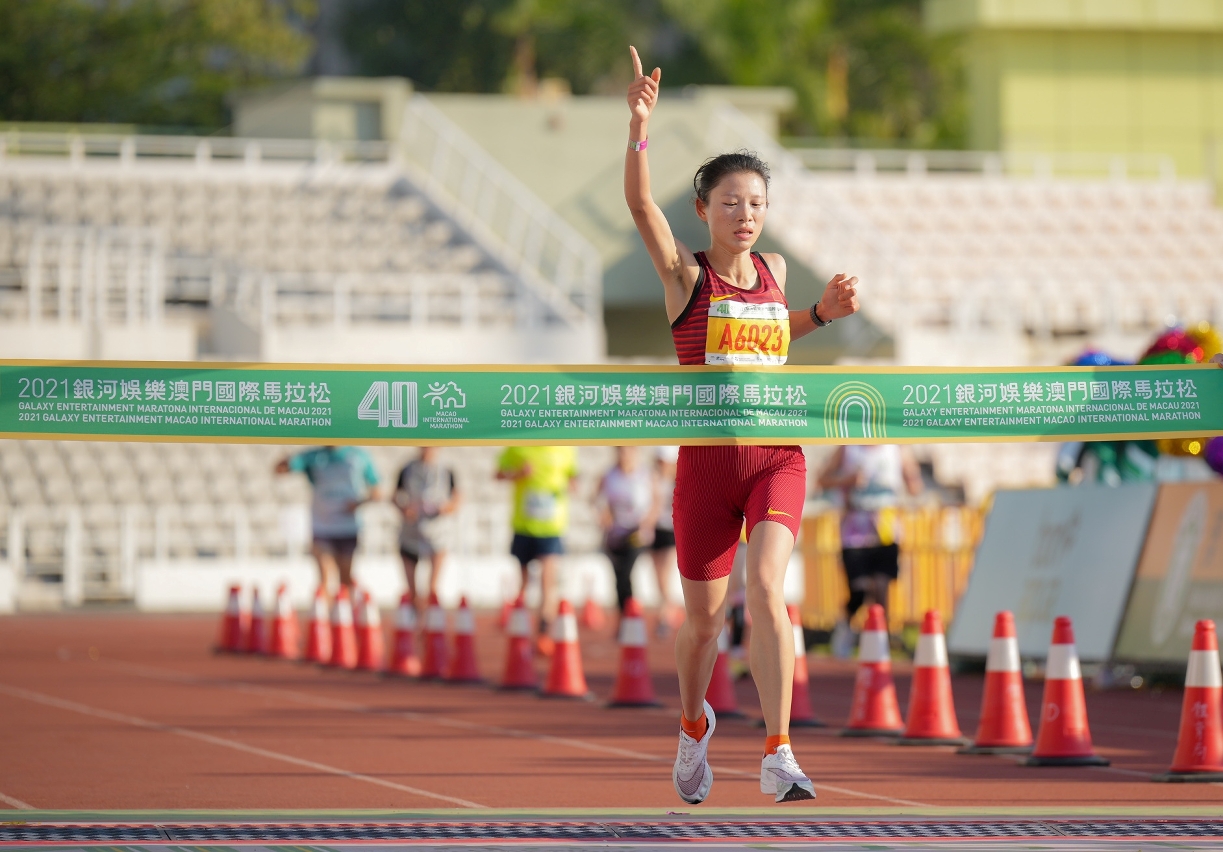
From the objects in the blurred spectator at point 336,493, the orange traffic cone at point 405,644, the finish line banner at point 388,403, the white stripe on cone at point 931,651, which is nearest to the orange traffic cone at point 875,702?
the white stripe on cone at point 931,651

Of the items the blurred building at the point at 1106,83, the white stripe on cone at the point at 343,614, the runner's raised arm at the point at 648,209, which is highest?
the blurred building at the point at 1106,83

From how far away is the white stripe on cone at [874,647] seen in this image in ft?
33.9

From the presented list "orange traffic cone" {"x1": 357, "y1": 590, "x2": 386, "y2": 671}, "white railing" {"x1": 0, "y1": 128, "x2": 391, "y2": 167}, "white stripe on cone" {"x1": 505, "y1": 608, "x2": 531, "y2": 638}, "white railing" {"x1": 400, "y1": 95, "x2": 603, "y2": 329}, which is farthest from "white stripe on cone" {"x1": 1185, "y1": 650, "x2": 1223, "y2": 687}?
"white railing" {"x1": 0, "y1": 128, "x2": 391, "y2": 167}

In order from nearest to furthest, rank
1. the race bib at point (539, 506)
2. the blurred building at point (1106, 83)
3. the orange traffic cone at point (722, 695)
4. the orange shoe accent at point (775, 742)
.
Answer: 1. the orange shoe accent at point (775, 742)
2. the orange traffic cone at point (722, 695)
3. the race bib at point (539, 506)
4. the blurred building at point (1106, 83)

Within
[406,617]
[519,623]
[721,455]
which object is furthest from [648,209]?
[406,617]

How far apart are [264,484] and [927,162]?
71.0ft

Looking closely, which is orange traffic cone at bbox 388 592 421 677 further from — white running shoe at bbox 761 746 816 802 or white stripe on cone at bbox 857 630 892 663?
white running shoe at bbox 761 746 816 802

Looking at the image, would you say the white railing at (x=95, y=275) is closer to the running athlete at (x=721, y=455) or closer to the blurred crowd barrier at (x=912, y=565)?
the blurred crowd barrier at (x=912, y=565)

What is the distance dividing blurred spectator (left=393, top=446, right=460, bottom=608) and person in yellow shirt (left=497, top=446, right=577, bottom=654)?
0.48m

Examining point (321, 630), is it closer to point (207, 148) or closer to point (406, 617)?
point (406, 617)

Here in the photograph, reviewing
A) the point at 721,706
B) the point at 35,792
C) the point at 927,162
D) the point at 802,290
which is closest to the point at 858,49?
the point at 927,162

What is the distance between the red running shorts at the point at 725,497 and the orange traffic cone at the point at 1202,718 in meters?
2.23

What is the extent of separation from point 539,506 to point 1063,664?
7503 mm

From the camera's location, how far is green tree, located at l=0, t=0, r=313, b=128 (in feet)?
165
